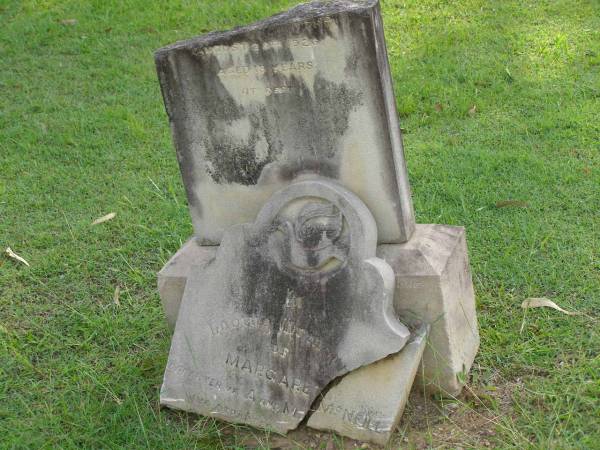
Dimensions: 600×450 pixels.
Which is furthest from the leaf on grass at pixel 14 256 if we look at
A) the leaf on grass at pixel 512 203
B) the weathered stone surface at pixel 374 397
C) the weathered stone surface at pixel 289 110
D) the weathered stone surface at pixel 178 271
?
the leaf on grass at pixel 512 203

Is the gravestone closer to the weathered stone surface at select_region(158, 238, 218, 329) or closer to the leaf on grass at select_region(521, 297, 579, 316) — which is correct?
the weathered stone surface at select_region(158, 238, 218, 329)

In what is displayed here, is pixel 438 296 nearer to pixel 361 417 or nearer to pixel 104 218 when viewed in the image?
pixel 361 417

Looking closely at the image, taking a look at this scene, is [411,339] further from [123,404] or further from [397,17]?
[397,17]

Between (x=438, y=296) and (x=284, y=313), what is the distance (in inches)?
20.4

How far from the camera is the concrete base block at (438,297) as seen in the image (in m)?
2.82

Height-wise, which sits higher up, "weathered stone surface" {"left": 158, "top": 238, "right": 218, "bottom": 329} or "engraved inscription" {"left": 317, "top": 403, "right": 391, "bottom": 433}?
"weathered stone surface" {"left": 158, "top": 238, "right": 218, "bottom": 329}

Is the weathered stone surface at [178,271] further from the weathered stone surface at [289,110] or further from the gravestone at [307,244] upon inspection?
the weathered stone surface at [289,110]

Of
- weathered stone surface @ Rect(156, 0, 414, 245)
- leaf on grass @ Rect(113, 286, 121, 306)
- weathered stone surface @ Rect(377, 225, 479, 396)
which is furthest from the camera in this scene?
leaf on grass @ Rect(113, 286, 121, 306)

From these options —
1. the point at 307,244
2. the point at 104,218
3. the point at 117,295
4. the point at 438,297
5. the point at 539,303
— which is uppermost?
the point at 307,244

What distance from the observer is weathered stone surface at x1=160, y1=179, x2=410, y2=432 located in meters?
2.75

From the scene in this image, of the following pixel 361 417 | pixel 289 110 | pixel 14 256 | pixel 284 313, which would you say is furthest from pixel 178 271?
pixel 14 256

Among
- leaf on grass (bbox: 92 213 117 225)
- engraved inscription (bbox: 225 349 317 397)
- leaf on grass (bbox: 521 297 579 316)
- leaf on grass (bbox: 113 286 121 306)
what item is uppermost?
leaf on grass (bbox: 92 213 117 225)

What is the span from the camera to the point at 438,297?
111 inches

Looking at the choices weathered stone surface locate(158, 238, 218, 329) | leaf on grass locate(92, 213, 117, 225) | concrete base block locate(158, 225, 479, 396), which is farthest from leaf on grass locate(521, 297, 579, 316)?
leaf on grass locate(92, 213, 117, 225)
